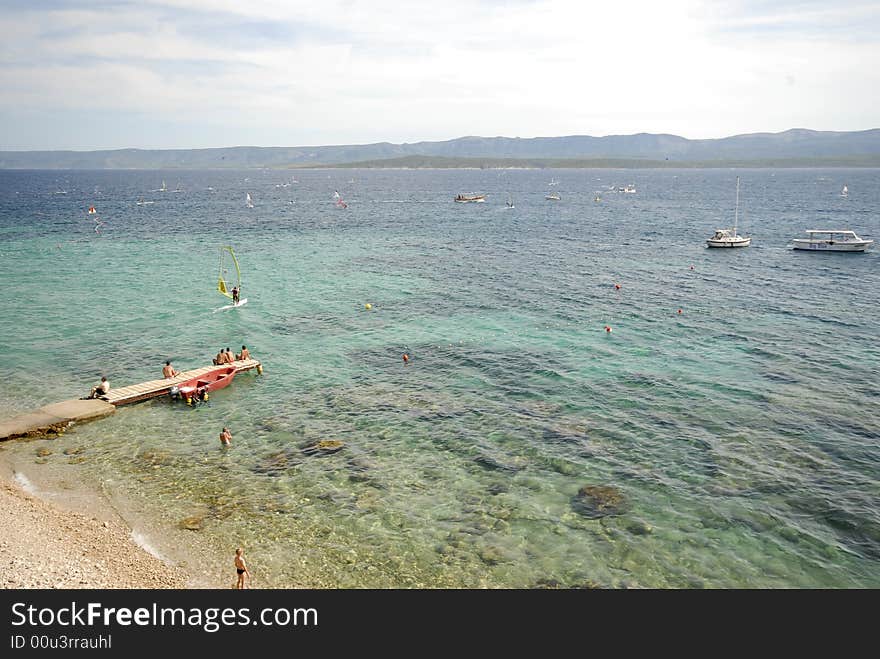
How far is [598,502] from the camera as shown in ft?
76.4

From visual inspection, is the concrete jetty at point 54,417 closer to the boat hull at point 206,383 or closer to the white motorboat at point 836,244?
the boat hull at point 206,383

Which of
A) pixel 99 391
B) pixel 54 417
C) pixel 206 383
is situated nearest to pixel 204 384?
pixel 206 383

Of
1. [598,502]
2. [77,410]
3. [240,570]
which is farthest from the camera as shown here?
[77,410]

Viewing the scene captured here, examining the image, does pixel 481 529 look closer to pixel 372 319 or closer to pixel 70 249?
pixel 372 319

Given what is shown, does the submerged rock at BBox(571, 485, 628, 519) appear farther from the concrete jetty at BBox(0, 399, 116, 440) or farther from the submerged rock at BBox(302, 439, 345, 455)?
the concrete jetty at BBox(0, 399, 116, 440)

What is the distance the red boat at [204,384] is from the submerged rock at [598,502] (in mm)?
19783

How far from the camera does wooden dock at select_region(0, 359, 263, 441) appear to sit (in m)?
28.4

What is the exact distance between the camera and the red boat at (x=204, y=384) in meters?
32.2

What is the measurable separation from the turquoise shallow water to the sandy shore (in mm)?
1547

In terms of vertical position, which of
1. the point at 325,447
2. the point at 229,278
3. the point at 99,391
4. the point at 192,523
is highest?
the point at 229,278

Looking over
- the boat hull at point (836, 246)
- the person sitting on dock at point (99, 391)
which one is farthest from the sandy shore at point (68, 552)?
the boat hull at point (836, 246)

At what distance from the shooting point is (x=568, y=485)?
24406mm

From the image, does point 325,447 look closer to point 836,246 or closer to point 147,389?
point 147,389

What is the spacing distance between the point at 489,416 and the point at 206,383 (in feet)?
49.4
